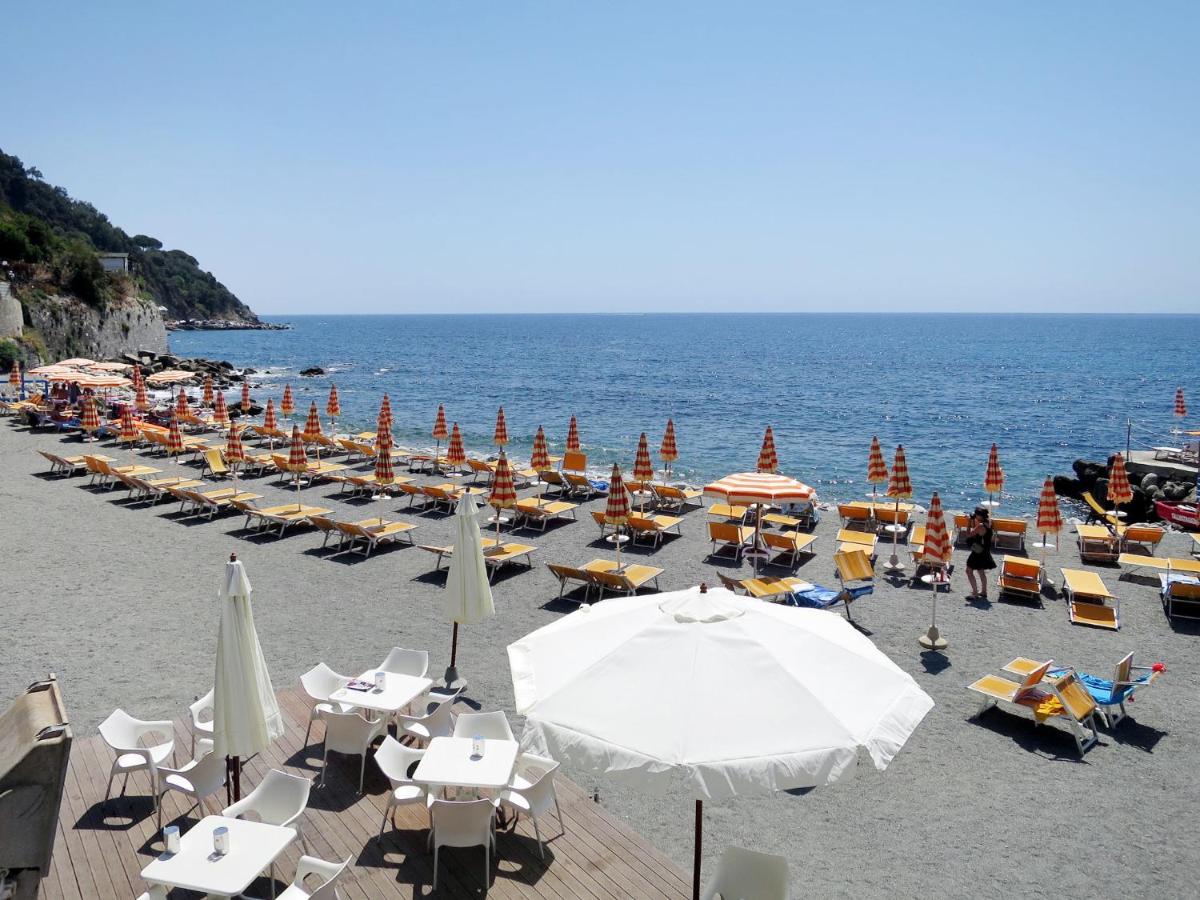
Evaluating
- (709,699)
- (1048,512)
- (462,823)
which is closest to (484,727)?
(462,823)

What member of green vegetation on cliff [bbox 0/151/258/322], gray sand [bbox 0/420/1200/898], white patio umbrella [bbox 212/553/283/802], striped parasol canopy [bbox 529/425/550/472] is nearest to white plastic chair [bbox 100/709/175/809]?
white patio umbrella [bbox 212/553/283/802]

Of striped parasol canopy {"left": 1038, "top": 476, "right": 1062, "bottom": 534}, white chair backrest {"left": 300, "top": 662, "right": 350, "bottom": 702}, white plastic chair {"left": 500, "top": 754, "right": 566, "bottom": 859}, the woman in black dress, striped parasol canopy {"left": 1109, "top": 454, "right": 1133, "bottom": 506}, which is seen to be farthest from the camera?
striped parasol canopy {"left": 1109, "top": 454, "right": 1133, "bottom": 506}

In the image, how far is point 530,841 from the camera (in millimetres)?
6344

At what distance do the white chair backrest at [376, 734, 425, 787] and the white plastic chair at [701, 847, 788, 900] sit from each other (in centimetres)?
264

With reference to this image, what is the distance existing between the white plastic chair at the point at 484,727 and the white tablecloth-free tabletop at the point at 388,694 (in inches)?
28.9

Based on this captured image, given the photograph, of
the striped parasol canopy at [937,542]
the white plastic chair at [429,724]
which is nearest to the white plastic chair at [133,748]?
the white plastic chair at [429,724]

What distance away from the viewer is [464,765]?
6.23 metres

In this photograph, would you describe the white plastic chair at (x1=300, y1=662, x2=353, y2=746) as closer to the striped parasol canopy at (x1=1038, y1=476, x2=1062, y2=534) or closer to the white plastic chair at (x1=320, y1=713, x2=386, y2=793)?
the white plastic chair at (x1=320, y1=713, x2=386, y2=793)

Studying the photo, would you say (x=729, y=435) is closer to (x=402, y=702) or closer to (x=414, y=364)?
(x=402, y=702)

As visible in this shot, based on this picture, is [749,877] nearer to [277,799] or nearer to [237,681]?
[277,799]

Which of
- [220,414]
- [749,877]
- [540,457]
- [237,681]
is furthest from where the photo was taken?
[220,414]

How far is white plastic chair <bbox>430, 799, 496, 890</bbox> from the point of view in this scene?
5805 mm

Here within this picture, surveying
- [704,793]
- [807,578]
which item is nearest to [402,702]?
[704,793]

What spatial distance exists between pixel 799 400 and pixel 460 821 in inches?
2166
